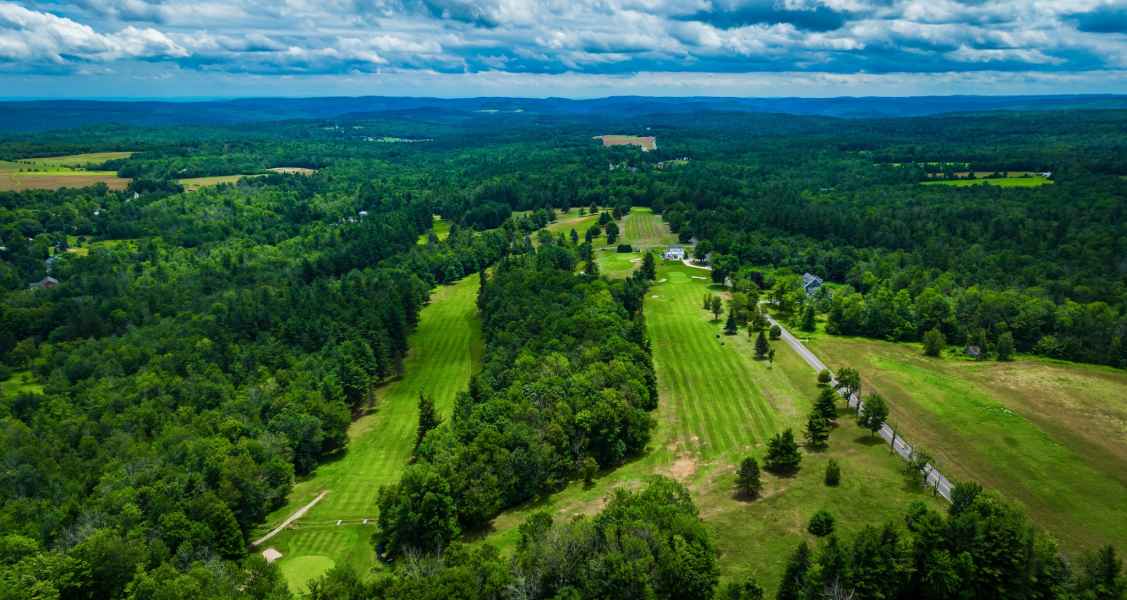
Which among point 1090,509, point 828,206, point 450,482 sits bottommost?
point 1090,509

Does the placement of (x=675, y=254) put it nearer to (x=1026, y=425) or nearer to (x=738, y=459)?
(x=1026, y=425)

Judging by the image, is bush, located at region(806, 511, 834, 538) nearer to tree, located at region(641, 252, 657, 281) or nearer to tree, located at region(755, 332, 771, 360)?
tree, located at region(755, 332, 771, 360)

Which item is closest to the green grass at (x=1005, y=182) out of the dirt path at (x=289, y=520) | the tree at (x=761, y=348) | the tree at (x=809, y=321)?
the tree at (x=809, y=321)

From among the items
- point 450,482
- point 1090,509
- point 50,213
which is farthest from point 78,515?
point 50,213

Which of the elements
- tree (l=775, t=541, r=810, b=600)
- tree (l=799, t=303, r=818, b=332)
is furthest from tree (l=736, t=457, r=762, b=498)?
tree (l=799, t=303, r=818, b=332)

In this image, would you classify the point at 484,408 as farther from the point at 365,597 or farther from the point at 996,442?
the point at 996,442
